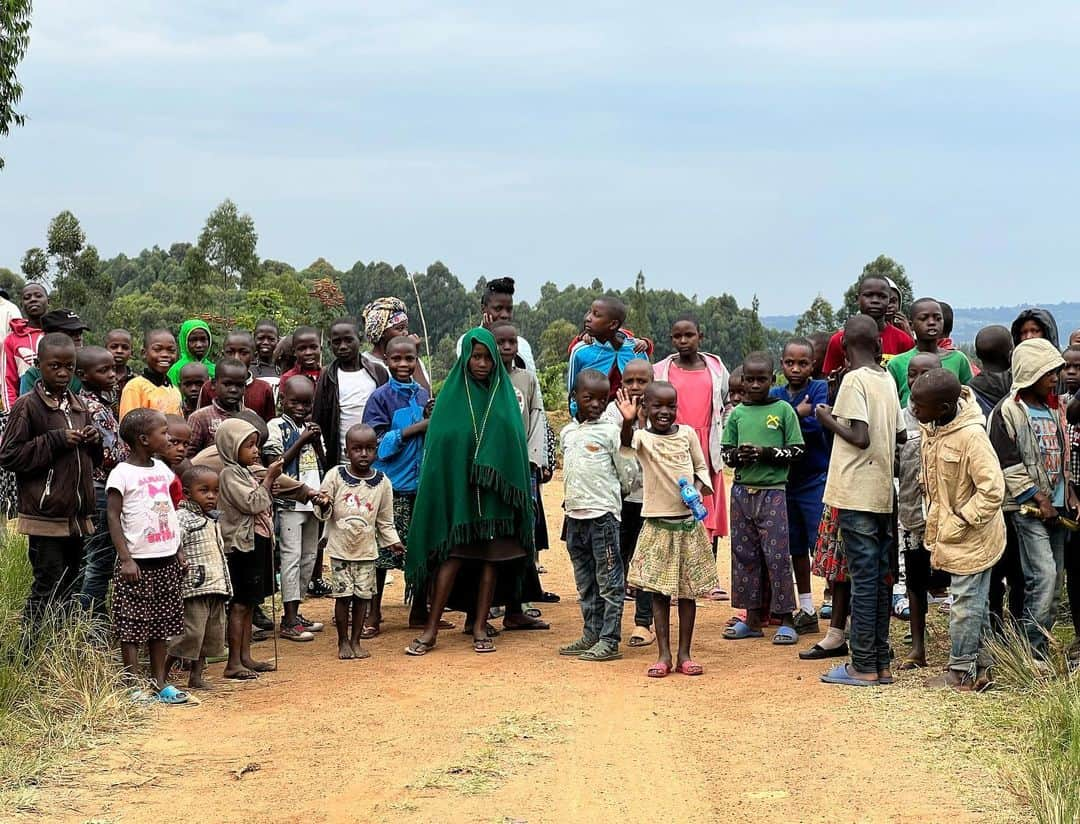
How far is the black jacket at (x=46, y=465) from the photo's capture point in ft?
22.2

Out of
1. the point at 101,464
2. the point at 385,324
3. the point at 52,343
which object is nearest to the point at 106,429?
the point at 101,464

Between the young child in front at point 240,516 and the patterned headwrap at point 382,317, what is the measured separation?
6.04 ft

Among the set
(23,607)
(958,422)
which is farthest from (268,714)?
(958,422)

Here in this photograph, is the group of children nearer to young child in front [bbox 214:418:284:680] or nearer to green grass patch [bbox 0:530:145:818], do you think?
young child in front [bbox 214:418:284:680]

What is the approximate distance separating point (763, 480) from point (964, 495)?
1.61 m

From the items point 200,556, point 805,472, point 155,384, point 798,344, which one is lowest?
point 200,556

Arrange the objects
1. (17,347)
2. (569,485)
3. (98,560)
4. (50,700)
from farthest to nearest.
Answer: (17,347) < (569,485) < (98,560) < (50,700)

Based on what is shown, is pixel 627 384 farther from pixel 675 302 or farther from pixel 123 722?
pixel 675 302

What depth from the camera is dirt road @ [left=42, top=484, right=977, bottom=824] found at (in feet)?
16.6

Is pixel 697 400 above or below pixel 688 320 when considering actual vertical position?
below

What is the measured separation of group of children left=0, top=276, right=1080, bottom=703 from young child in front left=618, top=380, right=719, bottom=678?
2 cm

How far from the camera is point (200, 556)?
6.93 m

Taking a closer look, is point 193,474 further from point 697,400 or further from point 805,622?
point 805,622

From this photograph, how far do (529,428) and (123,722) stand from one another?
3.49 metres
